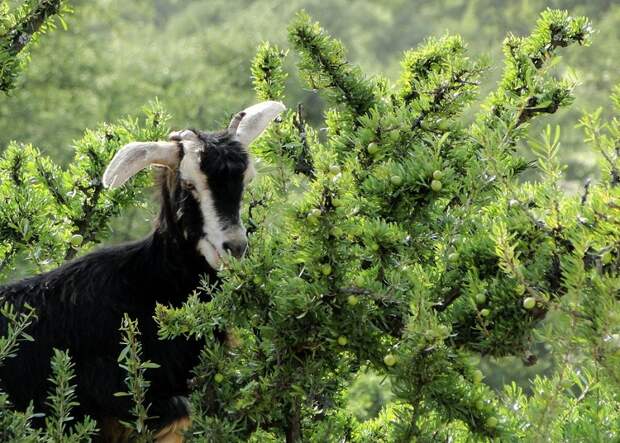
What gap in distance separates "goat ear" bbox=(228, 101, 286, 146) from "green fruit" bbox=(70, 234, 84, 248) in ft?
3.36

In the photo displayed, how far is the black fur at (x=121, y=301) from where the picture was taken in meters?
5.89

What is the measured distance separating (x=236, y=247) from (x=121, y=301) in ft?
2.91

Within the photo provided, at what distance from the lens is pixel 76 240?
20.8 ft

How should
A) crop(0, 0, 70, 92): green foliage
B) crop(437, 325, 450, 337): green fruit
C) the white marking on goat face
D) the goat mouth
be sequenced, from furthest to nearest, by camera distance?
crop(0, 0, 70, 92): green foliage → the goat mouth → the white marking on goat face → crop(437, 325, 450, 337): green fruit

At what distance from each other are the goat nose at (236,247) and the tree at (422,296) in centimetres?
85

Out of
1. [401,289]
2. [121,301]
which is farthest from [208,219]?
[401,289]

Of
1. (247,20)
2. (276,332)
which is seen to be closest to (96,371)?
(276,332)

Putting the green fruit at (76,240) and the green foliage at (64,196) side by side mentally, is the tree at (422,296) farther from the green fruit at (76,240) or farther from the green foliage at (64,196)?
the green foliage at (64,196)

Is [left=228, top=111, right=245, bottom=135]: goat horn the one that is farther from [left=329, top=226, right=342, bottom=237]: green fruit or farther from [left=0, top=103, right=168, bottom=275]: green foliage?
[left=329, top=226, right=342, bottom=237]: green fruit

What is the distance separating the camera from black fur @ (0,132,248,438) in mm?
5895

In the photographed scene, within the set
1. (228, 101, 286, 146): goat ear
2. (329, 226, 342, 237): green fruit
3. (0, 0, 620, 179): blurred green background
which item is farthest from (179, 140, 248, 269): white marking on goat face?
(0, 0, 620, 179): blurred green background

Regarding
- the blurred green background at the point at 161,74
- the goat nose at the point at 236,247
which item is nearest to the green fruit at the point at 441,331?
the goat nose at the point at 236,247

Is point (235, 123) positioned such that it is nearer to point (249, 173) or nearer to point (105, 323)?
point (249, 173)

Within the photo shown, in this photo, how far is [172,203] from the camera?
20.5 ft
